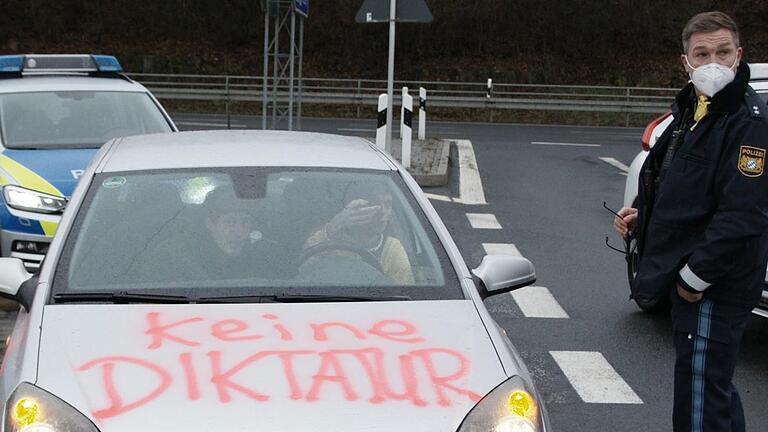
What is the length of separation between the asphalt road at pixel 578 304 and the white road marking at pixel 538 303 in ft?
0.14

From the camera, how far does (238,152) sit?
183 inches

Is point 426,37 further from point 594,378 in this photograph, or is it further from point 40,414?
point 40,414

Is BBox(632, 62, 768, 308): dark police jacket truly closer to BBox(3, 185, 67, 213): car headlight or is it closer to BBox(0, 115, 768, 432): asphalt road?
BBox(0, 115, 768, 432): asphalt road

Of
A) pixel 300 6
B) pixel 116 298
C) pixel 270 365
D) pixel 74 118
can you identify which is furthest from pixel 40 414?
pixel 300 6

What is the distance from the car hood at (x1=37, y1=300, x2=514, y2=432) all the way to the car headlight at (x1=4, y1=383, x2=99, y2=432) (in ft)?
0.11

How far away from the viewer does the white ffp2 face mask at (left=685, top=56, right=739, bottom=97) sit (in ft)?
13.9

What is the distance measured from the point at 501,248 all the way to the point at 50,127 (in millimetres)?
4097

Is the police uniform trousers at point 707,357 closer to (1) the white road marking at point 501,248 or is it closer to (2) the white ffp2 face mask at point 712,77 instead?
(2) the white ffp2 face mask at point 712,77

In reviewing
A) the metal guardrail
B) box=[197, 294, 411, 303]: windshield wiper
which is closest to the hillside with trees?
the metal guardrail

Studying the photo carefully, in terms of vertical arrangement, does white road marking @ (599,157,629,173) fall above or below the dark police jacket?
below

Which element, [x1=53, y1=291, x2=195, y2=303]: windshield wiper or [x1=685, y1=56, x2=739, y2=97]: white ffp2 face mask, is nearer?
[x1=53, y1=291, x2=195, y2=303]: windshield wiper

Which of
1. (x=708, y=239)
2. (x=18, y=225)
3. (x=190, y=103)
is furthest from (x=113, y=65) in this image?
(x=190, y=103)

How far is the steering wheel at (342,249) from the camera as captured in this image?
4.18 meters

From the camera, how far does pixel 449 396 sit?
10.6 feet
